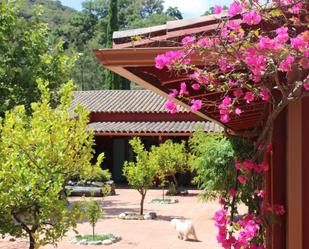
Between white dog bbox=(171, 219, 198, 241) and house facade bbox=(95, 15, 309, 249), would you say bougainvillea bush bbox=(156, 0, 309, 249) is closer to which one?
house facade bbox=(95, 15, 309, 249)

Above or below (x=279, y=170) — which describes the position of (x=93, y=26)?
above

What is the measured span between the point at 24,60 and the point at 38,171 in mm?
9524

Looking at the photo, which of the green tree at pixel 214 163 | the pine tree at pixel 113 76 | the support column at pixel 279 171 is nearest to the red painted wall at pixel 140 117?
the pine tree at pixel 113 76

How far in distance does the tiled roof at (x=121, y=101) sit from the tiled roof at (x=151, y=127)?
1064 mm

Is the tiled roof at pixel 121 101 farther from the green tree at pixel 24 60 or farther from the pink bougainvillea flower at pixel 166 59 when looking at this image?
the pink bougainvillea flower at pixel 166 59

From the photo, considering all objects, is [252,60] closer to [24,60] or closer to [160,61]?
[160,61]

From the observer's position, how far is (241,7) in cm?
310

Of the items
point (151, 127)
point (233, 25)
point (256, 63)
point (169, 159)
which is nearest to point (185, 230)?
point (233, 25)

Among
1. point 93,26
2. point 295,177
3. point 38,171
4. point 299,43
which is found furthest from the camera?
point 93,26

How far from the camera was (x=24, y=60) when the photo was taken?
14633mm

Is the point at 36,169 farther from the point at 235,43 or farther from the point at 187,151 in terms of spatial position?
the point at 187,151

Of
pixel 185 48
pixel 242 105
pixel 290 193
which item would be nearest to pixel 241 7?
pixel 185 48

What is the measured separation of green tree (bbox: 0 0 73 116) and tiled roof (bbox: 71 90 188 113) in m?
11.0

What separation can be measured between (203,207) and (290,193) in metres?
13.4
